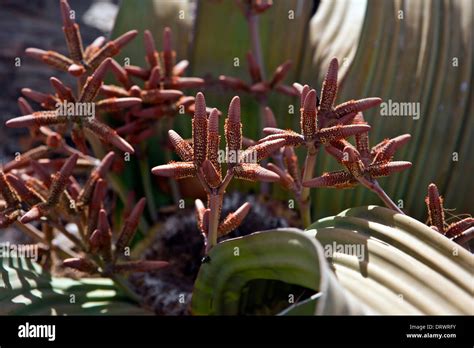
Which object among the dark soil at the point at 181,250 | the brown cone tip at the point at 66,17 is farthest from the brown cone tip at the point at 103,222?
the brown cone tip at the point at 66,17

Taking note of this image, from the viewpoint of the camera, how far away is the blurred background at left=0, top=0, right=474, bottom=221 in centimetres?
102

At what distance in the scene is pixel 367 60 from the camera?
1.05 metres

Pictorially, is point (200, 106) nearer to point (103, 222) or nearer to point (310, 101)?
point (310, 101)

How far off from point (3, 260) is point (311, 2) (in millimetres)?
723

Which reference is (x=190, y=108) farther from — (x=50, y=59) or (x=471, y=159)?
(x=471, y=159)

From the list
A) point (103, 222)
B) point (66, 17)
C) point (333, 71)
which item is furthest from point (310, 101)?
point (66, 17)

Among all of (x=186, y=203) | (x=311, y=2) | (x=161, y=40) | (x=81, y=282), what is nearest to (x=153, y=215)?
(x=186, y=203)

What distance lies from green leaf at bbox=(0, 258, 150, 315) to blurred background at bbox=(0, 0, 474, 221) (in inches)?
12.7

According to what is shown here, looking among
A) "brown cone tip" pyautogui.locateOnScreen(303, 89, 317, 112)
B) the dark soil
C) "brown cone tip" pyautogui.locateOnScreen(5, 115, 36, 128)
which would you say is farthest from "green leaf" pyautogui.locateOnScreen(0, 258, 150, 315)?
"brown cone tip" pyautogui.locateOnScreen(303, 89, 317, 112)

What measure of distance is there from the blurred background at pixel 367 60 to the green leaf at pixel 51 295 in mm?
323

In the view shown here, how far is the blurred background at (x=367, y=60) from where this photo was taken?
102 cm

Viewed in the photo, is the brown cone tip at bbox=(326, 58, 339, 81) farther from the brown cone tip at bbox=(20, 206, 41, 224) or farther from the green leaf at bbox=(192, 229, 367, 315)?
the brown cone tip at bbox=(20, 206, 41, 224)

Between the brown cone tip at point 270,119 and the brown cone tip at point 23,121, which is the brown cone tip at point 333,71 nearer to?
the brown cone tip at point 270,119

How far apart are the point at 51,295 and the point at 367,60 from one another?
0.63 metres
